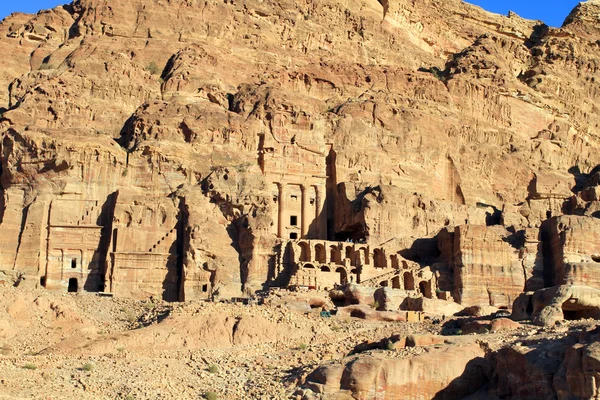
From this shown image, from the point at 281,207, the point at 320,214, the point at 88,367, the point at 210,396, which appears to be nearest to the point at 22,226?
the point at 281,207

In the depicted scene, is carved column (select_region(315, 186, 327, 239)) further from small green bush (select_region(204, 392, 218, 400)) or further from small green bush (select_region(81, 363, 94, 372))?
small green bush (select_region(204, 392, 218, 400))

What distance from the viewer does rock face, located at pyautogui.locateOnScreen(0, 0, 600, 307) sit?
68.8 m

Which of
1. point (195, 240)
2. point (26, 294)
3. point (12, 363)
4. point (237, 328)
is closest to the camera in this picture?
point (12, 363)

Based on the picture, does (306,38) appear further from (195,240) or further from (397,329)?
(397,329)

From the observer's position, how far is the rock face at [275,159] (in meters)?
68.8

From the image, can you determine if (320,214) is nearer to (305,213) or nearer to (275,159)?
(305,213)

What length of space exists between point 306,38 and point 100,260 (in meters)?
33.2

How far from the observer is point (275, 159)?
7638cm

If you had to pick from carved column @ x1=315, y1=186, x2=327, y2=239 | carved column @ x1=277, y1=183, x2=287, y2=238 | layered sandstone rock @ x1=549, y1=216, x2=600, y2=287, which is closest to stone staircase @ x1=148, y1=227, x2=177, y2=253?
carved column @ x1=277, y1=183, x2=287, y2=238

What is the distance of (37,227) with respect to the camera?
68.8m

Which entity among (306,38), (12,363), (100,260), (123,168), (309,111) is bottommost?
(12,363)

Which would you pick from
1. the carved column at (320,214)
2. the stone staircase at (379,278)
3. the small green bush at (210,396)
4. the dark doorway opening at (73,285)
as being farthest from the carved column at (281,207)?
the small green bush at (210,396)

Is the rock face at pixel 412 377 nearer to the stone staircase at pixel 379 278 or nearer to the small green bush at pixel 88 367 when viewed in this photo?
the small green bush at pixel 88 367

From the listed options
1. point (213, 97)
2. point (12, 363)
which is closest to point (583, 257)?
point (213, 97)
